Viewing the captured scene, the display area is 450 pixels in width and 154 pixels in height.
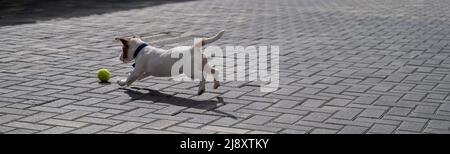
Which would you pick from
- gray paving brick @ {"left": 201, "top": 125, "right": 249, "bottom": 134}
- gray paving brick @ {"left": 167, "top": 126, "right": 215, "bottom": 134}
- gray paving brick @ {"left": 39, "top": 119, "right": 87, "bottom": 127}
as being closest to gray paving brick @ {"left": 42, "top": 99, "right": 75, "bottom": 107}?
gray paving brick @ {"left": 39, "top": 119, "right": 87, "bottom": 127}

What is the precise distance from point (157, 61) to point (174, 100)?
1.56 ft

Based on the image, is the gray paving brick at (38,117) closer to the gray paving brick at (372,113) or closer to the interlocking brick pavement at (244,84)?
the interlocking brick pavement at (244,84)

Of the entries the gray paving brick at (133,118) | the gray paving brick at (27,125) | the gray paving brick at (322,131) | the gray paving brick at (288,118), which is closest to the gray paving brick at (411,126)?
the gray paving brick at (322,131)

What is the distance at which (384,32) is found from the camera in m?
11.9

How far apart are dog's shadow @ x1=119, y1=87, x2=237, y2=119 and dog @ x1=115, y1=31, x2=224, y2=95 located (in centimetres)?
15

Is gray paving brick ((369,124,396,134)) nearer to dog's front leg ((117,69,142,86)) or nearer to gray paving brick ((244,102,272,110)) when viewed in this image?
gray paving brick ((244,102,272,110))

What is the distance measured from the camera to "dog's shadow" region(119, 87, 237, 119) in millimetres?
6188

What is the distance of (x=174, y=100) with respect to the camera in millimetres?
6492

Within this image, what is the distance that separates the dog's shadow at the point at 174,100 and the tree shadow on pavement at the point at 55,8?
6.93 meters

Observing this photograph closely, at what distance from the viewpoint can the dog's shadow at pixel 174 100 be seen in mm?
6188

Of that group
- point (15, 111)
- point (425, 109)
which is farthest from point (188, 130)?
point (425, 109)

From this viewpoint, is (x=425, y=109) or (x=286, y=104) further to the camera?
(x=286, y=104)

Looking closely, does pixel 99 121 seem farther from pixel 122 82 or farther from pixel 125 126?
pixel 122 82
